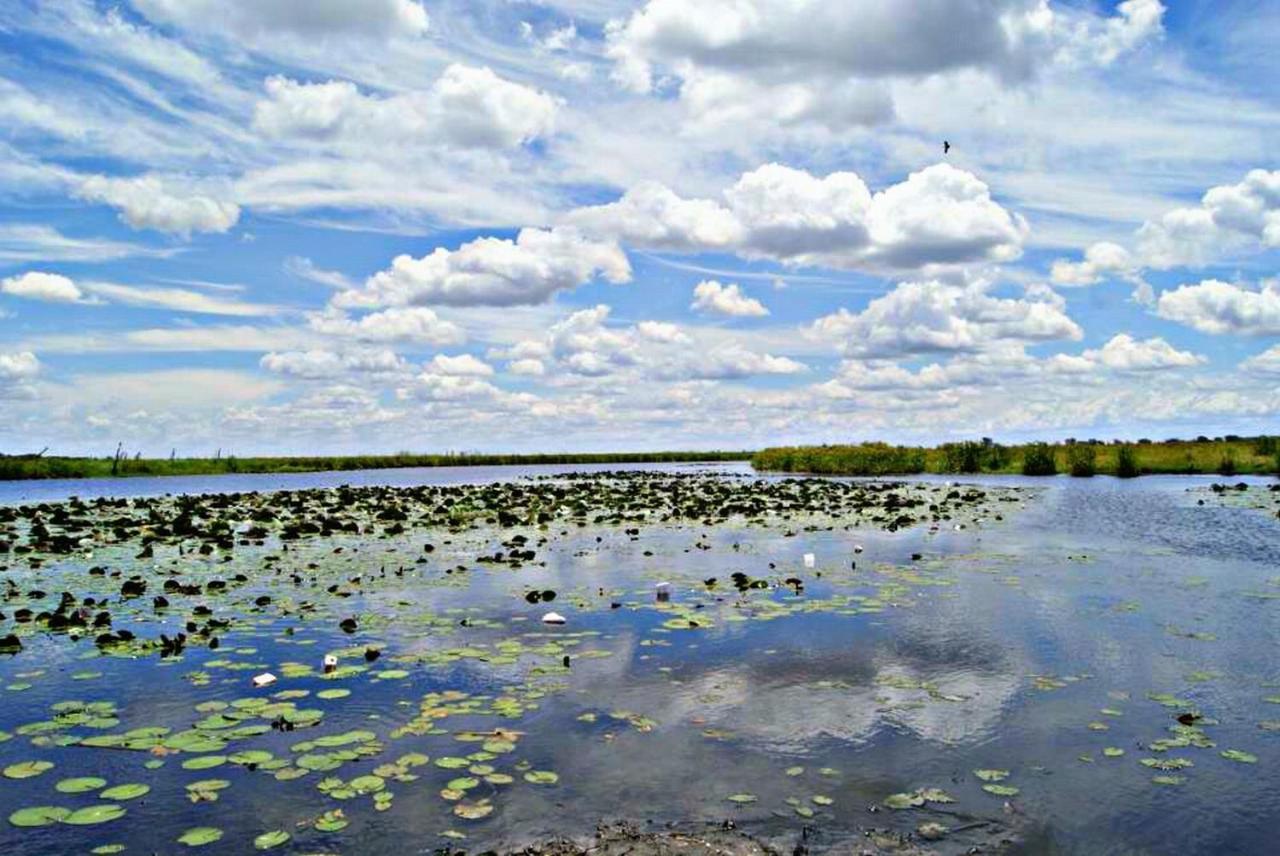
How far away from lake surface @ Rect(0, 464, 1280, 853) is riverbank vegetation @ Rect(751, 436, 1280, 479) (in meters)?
44.0

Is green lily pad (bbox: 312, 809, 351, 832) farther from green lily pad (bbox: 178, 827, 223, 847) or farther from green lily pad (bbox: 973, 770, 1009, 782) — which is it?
green lily pad (bbox: 973, 770, 1009, 782)

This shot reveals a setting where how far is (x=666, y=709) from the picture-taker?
28.7 feet

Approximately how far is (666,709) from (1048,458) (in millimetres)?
57703

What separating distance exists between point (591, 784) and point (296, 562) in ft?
47.1

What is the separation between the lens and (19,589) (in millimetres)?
15609

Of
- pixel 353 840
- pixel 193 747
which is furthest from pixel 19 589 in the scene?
pixel 353 840

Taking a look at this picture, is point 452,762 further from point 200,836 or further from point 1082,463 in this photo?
point 1082,463

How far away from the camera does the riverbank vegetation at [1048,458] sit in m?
56.7

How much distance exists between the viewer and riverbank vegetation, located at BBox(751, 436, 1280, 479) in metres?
56.7

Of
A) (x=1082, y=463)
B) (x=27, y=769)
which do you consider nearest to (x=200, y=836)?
(x=27, y=769)

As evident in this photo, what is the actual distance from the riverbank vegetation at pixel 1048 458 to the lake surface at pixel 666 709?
144 feet

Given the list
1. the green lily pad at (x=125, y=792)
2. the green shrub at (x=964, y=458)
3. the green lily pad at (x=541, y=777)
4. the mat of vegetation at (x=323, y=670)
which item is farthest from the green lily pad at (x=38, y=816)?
the green shrub at (x=964, y=458)

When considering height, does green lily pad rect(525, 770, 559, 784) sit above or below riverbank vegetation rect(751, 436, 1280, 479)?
below

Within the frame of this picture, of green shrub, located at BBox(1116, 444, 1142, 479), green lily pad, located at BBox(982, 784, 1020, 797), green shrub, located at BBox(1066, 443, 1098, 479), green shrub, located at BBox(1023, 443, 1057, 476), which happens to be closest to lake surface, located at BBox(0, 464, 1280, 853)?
green lily pad, located at BBox(982, 784, 1020, 797)
